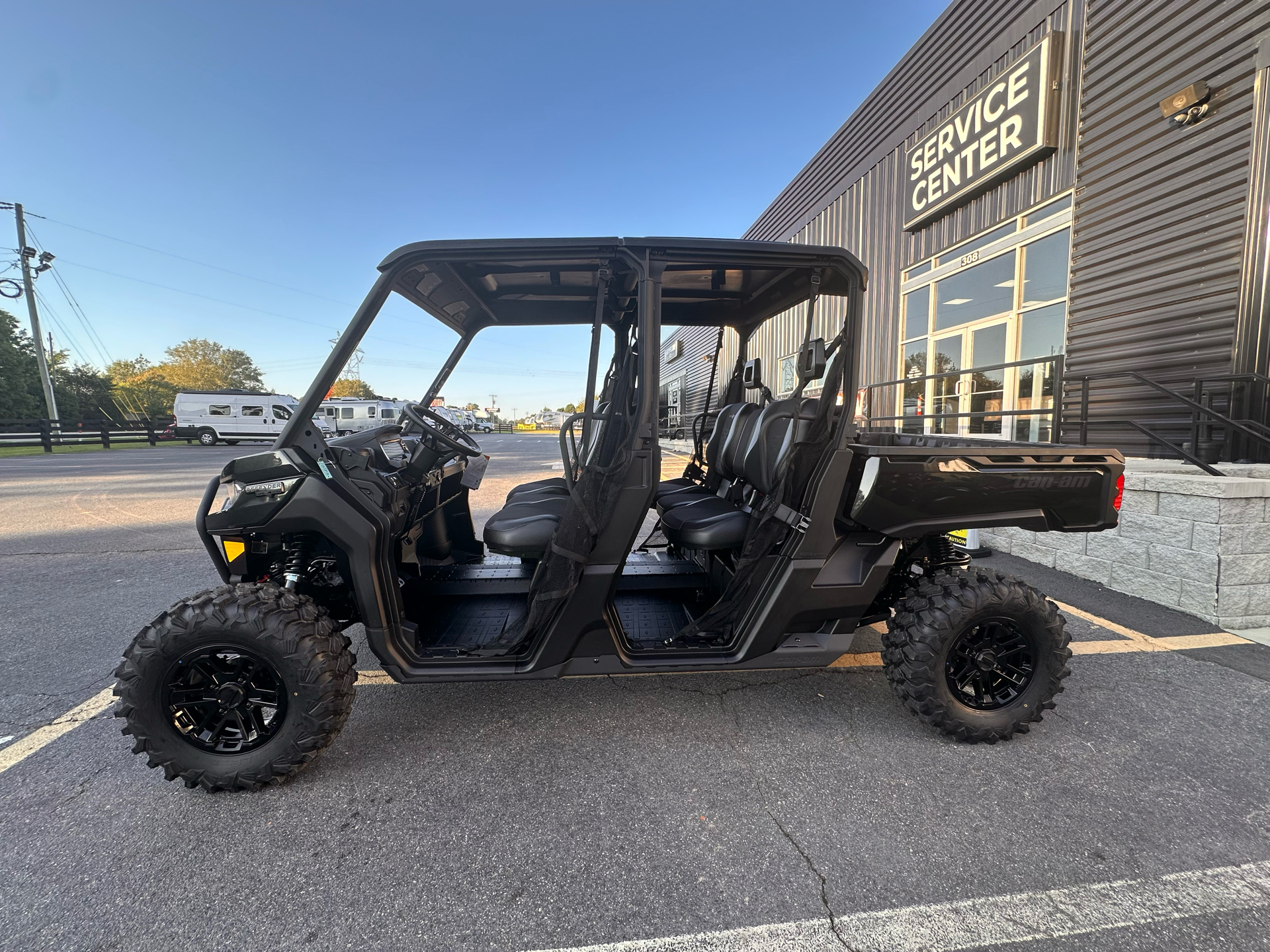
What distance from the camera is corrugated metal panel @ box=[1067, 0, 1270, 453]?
184 inches

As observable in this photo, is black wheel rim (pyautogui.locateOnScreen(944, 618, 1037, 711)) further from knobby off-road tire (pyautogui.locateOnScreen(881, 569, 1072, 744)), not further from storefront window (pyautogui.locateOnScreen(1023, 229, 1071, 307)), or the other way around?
storefront window (pyautogui.locateOnScreen(1023, 229, 1071, 307))

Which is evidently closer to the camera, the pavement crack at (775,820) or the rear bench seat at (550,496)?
the pavement crack at (775,820)

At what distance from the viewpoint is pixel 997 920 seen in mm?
1498

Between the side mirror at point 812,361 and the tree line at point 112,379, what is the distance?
118ft

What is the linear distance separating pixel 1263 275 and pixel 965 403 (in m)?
3.63

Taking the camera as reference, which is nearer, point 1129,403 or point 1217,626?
point 1217,626

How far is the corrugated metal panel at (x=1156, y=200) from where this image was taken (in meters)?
4.68

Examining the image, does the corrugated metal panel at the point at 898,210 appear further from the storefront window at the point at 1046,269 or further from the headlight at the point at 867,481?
the headlight at the point at 867,481

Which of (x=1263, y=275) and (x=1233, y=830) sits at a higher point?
(x=1263, y=275)

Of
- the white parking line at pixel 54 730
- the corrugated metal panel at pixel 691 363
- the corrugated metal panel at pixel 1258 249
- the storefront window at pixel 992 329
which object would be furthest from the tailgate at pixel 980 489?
the corrugated metal panel at pixel 691 363

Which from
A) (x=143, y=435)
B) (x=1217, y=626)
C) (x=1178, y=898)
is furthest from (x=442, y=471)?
(x=143, y=435)

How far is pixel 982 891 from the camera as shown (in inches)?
62.2

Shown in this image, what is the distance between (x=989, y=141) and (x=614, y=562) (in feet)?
27.1

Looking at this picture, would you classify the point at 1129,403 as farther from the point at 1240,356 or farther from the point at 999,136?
the point at 999,136
